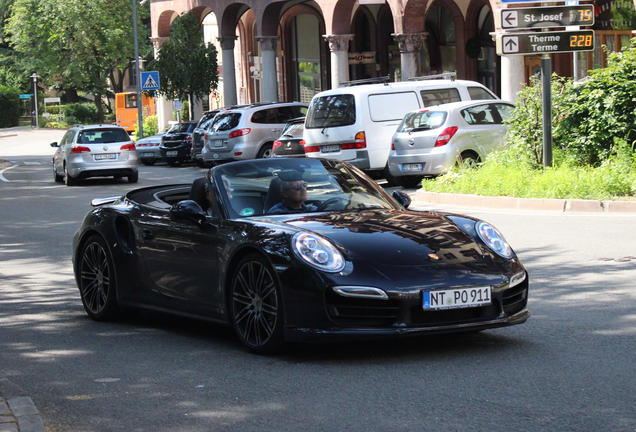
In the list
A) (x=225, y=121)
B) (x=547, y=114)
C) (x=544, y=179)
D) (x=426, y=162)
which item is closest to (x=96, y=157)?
(x=225, y=121)

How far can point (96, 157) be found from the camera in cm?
2523

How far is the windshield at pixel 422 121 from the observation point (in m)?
18.5

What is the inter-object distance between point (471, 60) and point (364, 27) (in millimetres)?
8037

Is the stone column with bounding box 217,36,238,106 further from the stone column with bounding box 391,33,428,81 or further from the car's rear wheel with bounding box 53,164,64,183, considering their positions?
the car's rear wheel with bounding box 53,164,64,183

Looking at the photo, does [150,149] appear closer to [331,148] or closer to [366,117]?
[331,148]

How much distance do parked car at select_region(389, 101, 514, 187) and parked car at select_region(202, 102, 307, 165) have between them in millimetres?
8605

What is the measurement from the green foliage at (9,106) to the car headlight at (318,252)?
92.4 meters

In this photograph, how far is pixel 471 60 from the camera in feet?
115

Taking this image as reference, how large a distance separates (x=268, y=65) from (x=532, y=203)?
26.7 meters

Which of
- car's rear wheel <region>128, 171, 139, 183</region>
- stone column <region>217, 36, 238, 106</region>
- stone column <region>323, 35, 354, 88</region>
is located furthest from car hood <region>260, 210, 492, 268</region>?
stone column <region>217, 36, 238, 106</region>

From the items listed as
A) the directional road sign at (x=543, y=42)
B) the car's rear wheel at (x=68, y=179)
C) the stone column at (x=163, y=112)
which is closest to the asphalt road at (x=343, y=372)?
the directional road sign at (x=543, y=42)

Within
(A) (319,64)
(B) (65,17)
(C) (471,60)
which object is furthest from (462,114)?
(B) (65,17)

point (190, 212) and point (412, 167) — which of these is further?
point (412, 167)

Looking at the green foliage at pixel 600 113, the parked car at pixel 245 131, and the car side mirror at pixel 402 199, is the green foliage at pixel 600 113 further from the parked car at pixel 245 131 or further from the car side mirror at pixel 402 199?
the parked car at pixel 245 131
